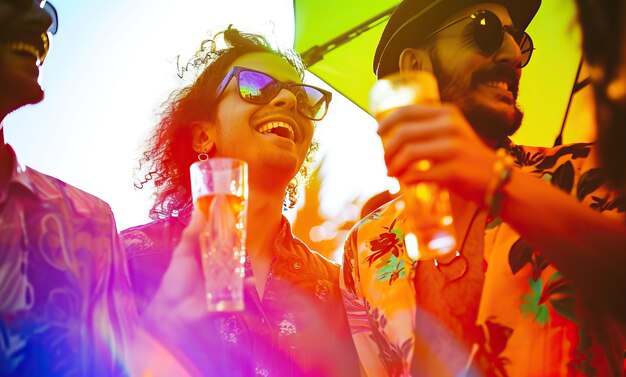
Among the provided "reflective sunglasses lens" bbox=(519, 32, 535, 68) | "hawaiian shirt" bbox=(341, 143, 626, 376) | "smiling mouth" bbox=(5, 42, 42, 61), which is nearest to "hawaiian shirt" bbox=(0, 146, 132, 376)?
"smiling mouth" bbox=(5, 42, 42, 61)

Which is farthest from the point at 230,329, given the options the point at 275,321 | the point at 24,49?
the point at 24,49

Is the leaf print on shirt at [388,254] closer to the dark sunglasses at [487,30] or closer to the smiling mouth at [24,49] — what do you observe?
the dark sunglasses at [487,30]

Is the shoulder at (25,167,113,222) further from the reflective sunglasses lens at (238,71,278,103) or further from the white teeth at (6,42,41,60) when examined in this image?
the reflective sunglasses lens at (238,71,278,103)

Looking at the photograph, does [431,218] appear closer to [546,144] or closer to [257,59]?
[546,144]

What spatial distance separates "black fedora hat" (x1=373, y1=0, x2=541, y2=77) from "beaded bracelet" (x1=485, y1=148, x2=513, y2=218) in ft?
4.74

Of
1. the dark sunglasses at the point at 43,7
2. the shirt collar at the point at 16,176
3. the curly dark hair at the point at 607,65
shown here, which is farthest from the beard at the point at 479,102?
the shirt collar at the point at 16,176

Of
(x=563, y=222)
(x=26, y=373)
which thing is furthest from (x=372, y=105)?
(x=26, y=373)

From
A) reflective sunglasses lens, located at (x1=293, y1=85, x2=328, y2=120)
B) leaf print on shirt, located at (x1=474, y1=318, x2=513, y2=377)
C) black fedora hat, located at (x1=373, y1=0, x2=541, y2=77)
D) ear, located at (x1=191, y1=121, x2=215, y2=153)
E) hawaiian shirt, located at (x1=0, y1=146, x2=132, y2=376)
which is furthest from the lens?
ear, located at (x1=191, y1=121, x2=215, y2=153)

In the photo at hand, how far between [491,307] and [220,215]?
3.76 ft

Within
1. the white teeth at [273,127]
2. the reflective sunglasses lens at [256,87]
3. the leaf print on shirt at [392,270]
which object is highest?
the reflective sunglasses lens at [256,87]

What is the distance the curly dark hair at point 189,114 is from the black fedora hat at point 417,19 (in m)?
1.16

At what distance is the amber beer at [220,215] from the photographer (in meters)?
1.79

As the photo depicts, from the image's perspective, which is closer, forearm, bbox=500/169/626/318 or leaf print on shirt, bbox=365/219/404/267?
forearm, bbox=500/169/626/318

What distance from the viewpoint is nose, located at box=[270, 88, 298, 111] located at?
347 centimetres
